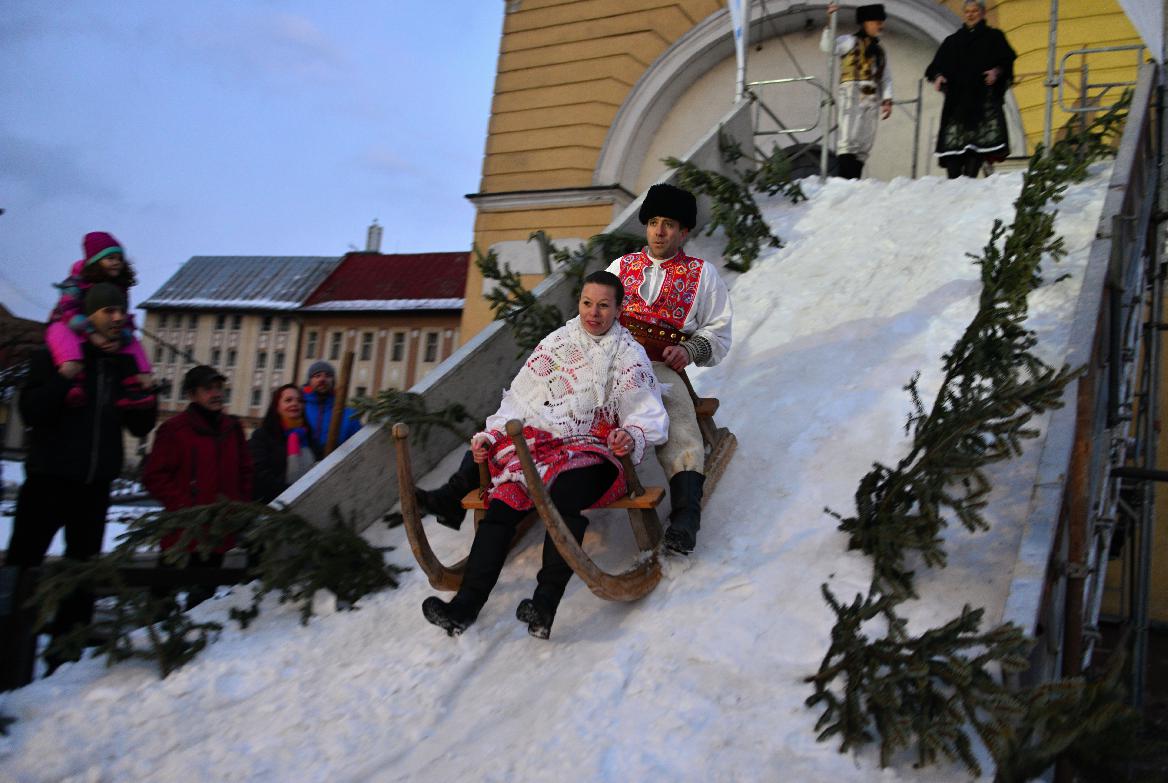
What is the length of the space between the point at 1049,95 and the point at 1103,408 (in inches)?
167

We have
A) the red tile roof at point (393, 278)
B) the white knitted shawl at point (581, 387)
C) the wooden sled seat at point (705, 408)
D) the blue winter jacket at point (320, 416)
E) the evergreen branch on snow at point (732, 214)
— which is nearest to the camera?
the white knitted shawl at point (581, 387)

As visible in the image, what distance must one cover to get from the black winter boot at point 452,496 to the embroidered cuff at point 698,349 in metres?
1.15

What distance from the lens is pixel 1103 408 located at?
461 centimetres

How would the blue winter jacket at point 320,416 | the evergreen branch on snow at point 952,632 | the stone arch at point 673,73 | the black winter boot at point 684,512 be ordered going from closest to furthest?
the evergreen branch on snow at point 952,632 < the black winter boot at point 684,512 < the blue winter jacket at point 320,416 < the stone arch at point 673,73

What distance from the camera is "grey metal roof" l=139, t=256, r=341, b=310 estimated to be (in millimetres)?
47000

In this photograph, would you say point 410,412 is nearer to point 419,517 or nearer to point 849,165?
point 419,517

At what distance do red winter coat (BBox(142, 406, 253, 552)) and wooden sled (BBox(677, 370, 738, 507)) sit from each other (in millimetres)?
2244

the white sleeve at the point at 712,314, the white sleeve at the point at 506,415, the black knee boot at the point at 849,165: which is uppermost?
the black knee boot at the point at 849,165

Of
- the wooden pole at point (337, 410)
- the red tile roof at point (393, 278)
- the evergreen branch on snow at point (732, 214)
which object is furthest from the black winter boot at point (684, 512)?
the red tile roof at point (393, 278)

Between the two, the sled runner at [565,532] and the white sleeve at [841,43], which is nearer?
the sled runner at [565,532]

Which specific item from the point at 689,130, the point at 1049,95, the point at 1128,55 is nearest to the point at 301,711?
the point at 1049,95

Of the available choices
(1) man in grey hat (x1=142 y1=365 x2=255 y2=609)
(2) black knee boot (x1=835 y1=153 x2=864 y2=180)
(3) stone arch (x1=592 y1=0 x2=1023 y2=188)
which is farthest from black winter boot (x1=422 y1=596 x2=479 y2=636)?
(3) stone arch (x1=592 y1=0 x2=1023 y2=188)

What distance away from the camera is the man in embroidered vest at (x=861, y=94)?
28.5ft

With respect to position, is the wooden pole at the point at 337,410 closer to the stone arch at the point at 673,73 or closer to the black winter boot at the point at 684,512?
the black winter boot at the point at 684,512
